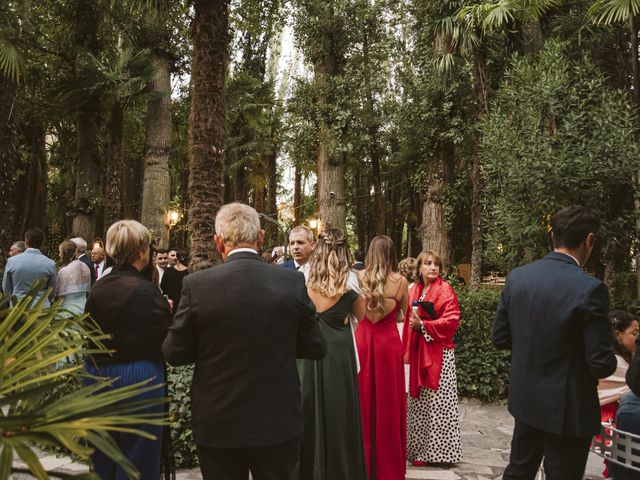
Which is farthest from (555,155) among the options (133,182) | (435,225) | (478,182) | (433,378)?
(133,182)

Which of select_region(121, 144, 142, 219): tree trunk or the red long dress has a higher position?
select_region(121, 144, 142, 219): tree trunk

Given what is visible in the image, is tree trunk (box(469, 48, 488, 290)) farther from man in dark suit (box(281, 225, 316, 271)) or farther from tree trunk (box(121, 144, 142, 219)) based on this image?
tree trunk (box(121, 144, 142, 219))

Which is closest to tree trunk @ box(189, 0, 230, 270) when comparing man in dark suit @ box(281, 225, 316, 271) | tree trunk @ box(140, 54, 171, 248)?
man in dark suit @ box(281, 225, 316, 271)

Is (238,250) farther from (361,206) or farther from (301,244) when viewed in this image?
(361,206)

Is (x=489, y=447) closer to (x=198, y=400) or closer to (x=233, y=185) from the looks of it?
(x=198, y=400)

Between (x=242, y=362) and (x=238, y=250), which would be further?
(x=238, y=250)

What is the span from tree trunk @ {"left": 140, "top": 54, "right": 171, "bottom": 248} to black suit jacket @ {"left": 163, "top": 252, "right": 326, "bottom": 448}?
11746 millimetres

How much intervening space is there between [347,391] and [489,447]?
2.78 metres

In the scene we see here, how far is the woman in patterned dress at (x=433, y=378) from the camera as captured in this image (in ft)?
17.4

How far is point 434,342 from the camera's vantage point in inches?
218

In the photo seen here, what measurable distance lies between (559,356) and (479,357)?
519 centimetres

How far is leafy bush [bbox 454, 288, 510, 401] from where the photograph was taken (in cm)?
787

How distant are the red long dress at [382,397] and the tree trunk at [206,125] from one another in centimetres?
329

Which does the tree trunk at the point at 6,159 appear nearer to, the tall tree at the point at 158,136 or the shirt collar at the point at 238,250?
the tall tree at the point at 158,136
